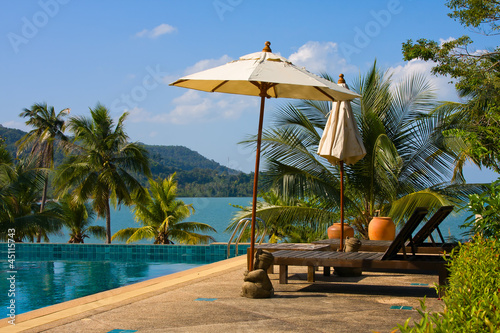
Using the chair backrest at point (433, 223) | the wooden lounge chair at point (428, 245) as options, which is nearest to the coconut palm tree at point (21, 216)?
the wooden lounge chair at point (428, 245)

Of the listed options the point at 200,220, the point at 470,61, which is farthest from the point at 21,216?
the point at 200,220

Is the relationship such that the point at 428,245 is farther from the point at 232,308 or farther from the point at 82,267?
the point at 82,267

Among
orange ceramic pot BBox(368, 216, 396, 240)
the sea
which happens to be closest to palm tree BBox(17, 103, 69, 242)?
the sea

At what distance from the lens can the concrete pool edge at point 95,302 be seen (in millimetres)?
3986

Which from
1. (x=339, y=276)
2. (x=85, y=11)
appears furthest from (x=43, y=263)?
(x=339, y=276)

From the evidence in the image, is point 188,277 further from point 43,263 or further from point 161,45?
point 43,263

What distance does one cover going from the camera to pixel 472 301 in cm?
189

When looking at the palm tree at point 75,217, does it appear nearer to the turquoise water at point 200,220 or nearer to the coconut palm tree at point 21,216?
the turquoise water at point 200,220

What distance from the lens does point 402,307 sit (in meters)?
4.61

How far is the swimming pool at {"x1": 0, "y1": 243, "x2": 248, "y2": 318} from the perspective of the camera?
25.1 feet

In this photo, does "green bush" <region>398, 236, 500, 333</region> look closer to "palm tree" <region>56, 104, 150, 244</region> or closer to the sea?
the sea

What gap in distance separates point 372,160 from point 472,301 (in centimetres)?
857

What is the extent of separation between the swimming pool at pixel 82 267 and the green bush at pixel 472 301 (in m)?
5.58

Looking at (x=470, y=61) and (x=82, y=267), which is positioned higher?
(x=470, y=61)
